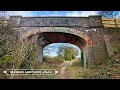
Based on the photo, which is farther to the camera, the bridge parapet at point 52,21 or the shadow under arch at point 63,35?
the shadow under arch at point 63,35

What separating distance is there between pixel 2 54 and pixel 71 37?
1.43 metres

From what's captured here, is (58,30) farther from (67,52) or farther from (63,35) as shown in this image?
(67,52)

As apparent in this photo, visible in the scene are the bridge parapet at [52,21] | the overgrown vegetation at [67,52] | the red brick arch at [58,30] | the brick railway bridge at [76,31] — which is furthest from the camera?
the red brick arch at [58,30]

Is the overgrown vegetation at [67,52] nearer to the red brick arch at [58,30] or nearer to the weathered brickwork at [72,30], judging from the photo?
the weathered brickwork at [72,30]

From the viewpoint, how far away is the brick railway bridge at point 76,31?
135 inches

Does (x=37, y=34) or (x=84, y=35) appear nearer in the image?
(x=37, y=34)

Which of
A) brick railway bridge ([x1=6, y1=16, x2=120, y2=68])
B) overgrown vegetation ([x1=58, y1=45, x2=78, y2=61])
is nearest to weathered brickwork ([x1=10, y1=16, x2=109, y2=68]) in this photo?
brick railway bridge ([x1=6, y1=16, x2=120, y2=68])

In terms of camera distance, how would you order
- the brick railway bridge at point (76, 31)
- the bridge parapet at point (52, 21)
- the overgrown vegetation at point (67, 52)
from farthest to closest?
the brick railway bridge at point (76, 31) < the bridge parapet at point (52, 21) < the overgrown vegetation at point (67, 52)

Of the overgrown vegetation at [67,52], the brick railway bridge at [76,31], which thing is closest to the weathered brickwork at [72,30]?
the brick railway bridge at [76,31]

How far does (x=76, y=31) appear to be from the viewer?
4004 millimetres
